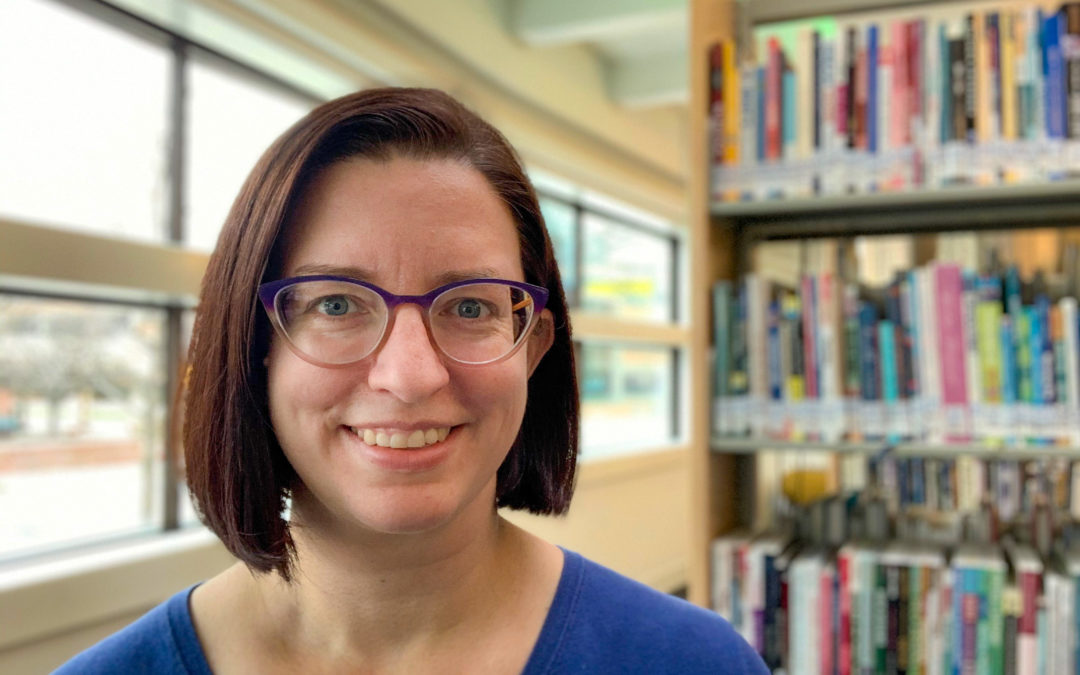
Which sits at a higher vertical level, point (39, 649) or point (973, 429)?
point (973, 429)

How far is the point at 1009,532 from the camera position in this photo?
198 cm

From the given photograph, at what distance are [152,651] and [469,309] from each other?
40 cm

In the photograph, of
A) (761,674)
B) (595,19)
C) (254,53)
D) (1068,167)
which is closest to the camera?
(761,674)

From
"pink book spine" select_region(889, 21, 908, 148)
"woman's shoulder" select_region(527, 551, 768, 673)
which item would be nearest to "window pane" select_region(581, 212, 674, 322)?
"pink book spine" select_region(889, 21, 908, 148)

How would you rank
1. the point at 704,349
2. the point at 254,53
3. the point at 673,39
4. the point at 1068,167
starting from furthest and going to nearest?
the point at 673,39, the point at 254,53, the point at 704,349, the point at 1068,167

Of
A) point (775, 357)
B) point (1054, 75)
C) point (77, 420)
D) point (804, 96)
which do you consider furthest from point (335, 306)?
point (77, 420)

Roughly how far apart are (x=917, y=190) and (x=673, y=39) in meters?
2.80

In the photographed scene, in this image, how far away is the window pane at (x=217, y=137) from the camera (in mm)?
2568

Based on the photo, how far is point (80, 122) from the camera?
2.30 metres

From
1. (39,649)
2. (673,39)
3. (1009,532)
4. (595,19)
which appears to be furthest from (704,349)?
(673,39)

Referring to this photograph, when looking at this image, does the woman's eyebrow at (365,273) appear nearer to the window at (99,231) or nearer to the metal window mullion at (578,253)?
the window at (99,231)

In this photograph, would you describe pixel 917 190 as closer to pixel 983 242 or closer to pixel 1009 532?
pixel 983 242

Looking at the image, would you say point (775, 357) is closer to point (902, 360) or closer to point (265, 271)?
point (902, 360)

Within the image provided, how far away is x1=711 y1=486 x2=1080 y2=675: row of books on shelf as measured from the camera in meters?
1.72
